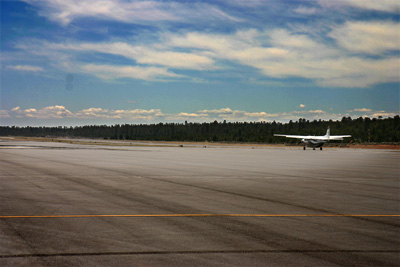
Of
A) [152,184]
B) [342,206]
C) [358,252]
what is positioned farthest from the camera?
[152,184]

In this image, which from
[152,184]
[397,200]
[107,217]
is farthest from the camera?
[152,184]

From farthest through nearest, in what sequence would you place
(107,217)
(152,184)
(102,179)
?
(102,179) < (152,184) < (107,217)

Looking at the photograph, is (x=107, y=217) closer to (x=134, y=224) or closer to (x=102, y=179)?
(x=134, y=224)

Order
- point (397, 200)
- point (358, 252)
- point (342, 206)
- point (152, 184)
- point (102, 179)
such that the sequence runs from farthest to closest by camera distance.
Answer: point (102, 179), point (152, 184), point (397, 200), point (342, 206), point (358, 252)

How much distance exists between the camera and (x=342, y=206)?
1449 centimetres

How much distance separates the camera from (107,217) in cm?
1193

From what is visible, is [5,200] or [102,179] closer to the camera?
[5,200]

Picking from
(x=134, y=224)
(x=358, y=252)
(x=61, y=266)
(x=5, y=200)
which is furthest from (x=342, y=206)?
(x=5, y=200)

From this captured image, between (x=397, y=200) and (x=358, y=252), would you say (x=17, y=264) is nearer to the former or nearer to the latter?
(x=358, y=252)

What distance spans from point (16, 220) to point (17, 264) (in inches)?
172

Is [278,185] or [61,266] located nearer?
[61,266]

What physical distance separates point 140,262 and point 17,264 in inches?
95.5

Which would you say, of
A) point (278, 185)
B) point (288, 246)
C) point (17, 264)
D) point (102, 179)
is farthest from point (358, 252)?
point (102, 179)

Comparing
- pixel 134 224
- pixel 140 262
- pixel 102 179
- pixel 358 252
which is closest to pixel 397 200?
pixel 358 252
